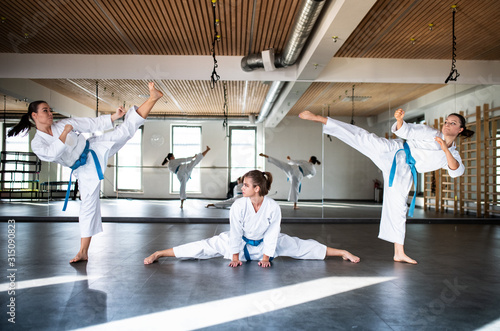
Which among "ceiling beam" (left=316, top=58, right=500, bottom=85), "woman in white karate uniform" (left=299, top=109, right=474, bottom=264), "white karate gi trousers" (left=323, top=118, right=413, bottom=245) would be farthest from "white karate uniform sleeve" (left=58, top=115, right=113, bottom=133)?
"ceiling beam" (left=316, top=58, right=500, bottom=85)

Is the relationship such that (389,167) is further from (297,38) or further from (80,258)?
(80,258)

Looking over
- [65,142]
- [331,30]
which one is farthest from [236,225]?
[331,30]

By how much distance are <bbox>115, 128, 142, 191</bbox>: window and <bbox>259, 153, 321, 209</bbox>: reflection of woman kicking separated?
6.78 feet

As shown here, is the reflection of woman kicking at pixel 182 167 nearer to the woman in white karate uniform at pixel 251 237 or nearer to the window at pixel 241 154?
the window at pixel 241 154

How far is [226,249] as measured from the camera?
2.93 m

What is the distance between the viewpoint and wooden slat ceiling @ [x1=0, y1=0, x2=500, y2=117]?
454cm

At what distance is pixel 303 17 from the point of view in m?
4.11

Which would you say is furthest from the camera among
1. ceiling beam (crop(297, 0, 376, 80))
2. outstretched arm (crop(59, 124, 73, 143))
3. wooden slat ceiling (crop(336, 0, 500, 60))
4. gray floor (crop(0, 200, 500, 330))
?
wooden slat ceiling (crop(336, 0, 500, 60))

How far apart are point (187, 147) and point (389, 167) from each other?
3.88m

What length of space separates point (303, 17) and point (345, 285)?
2.91 m

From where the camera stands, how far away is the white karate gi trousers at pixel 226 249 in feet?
9.56

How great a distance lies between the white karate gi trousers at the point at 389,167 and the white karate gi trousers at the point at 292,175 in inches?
127

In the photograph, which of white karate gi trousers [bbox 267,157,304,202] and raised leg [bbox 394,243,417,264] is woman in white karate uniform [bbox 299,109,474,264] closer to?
raised leg [bbox 394,243,417,264]

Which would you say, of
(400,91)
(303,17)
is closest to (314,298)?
(303,17)
